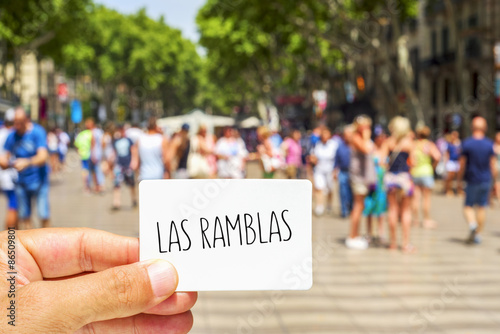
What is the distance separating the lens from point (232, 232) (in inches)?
53.6

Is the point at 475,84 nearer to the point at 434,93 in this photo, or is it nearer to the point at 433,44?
the point at 434,93

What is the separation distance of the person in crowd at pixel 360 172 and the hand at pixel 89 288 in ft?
24.2

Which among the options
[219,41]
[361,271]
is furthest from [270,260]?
[219,41]

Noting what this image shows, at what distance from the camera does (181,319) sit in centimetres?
146

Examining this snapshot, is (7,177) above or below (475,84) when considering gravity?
below

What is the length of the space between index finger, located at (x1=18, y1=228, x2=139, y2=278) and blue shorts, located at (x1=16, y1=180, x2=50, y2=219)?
20.8 ft

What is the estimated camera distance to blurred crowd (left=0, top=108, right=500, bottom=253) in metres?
7.54

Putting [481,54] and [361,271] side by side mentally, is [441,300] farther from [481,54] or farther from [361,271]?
[481,54]

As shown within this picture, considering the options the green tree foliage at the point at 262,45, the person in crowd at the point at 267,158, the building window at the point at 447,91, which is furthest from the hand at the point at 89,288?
the building window at the point at 447,91

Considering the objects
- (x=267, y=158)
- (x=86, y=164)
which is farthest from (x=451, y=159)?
(x=86, y=164)

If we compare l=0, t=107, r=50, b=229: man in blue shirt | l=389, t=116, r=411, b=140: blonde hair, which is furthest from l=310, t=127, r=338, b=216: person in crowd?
l=0, t=107, r=50, b=229: man in blue shirt

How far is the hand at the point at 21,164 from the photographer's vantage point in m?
7.14

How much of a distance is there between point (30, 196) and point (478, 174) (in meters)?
6.22

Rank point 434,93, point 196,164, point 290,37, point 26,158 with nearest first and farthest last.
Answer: point 26,158
point 196,164
point 290,37
point 434,93
